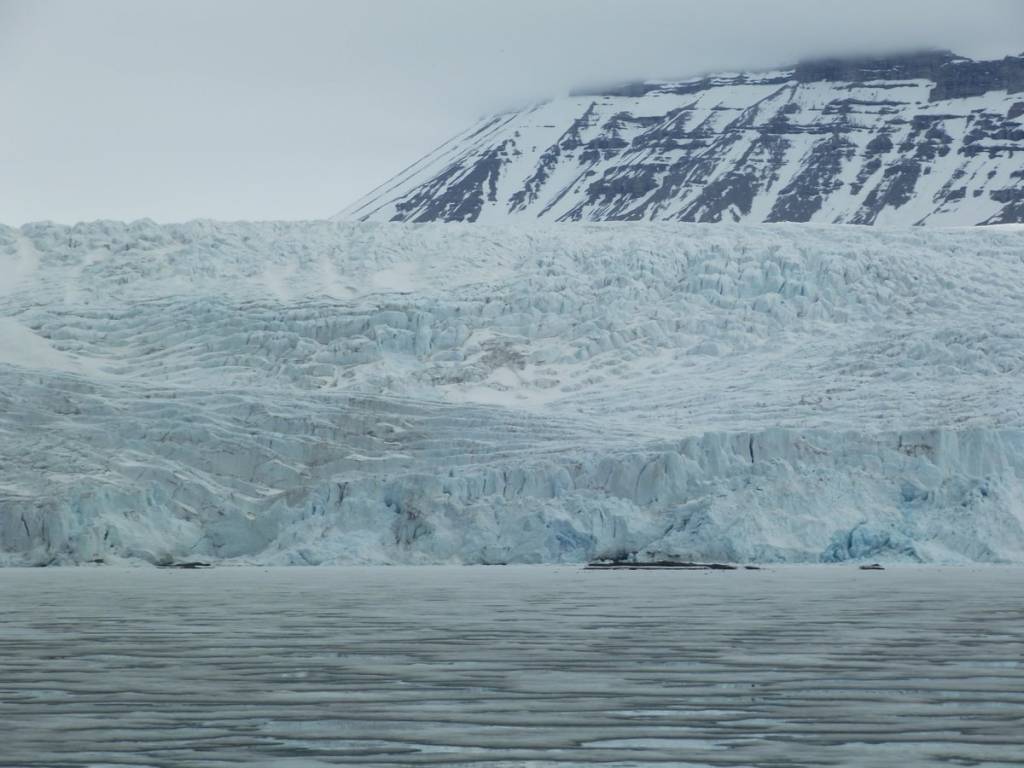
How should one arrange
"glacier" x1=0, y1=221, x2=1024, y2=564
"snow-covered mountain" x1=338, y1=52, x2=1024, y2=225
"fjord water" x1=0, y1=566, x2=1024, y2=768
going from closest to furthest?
1. "fjord water" x1=0, y1=566, x2=1024, y2=768
2. "glacier" x1=0, y1=221, x2=1024, y2=564
3. "snow-covered mountain" x1=338, y1=52, x2=1024, y2=225

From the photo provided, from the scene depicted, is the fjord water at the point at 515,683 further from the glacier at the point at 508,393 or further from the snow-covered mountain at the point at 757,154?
the snow-covered mountain at the point at 757,154

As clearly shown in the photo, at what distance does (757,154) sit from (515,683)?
497 feet

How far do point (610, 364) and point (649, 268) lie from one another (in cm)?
512

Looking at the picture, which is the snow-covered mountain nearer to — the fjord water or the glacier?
the glacier

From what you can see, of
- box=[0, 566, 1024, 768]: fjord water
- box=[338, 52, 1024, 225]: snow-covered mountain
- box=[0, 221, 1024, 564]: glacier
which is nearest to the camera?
box=[0, 566, 1024, 768]: fjord water

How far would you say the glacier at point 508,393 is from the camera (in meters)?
35.6

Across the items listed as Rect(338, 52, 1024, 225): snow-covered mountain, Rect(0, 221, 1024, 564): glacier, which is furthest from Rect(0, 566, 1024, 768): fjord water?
Rect(338, 52, 1024, 225): snow-covered mountain

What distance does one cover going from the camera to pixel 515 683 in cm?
914

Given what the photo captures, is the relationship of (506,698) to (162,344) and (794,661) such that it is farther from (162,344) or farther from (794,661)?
(162,344)

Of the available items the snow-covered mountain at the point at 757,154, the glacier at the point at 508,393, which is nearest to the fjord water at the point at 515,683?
the glacier at the point at 508,393

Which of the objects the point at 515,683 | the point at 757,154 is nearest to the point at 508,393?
the point at 515,683

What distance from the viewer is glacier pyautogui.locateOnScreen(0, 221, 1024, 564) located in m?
35.6

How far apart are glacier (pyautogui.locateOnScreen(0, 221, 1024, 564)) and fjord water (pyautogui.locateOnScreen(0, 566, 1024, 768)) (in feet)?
56.4

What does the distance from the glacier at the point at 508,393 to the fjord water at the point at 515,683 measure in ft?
56.4
